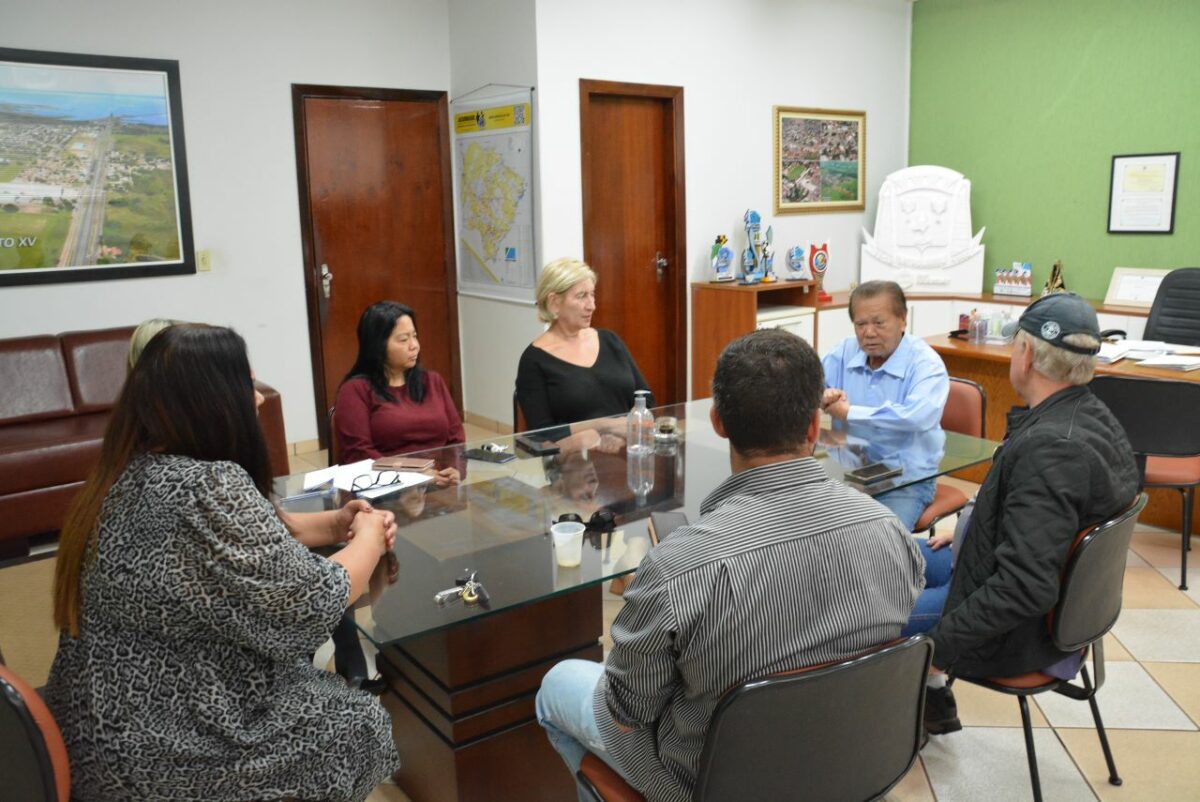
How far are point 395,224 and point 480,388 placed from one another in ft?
3.95

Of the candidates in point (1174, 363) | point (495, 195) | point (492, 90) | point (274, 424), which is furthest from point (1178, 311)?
point (274, 424)

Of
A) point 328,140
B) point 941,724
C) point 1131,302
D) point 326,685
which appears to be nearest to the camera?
point 326,685

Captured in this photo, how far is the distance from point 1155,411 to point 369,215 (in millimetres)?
4426

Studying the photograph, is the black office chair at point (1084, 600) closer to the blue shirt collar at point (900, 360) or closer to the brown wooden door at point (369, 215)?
the blue shirt collar at point (900, 360)

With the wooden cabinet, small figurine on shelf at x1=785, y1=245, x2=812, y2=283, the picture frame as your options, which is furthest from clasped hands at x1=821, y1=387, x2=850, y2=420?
the picture frame

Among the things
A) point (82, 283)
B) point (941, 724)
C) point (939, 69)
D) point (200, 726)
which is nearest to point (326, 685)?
point (200, 726)

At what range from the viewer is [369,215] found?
231 inches

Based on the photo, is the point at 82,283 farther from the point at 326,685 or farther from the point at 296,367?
the point at 326,685

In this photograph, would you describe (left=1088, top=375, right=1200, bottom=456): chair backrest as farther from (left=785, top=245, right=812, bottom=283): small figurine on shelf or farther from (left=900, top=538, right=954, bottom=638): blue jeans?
(left=785, top=245, right=812, bottom=283): small figurine on shelf

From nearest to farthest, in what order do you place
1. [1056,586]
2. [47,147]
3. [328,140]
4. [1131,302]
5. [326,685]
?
[326,685]
[1056,586]
[47,147]
[328,140]
[1131,302]

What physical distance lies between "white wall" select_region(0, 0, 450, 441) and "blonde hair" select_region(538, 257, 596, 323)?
2645 mm

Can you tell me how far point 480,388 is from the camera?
6.27 metres

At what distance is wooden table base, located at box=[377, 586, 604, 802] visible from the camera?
211 centimetres

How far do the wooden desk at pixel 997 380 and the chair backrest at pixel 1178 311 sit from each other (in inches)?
38.0
